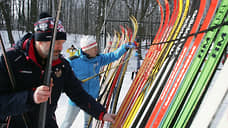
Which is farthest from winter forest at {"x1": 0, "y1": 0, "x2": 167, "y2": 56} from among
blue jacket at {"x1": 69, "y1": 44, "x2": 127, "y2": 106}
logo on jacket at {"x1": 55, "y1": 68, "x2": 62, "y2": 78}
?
blue jacket at {"x1": 69, "y1": 44, "x2": 127, "y2": 106}

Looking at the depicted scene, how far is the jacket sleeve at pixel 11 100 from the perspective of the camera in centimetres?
86

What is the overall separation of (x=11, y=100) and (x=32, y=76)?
163mm

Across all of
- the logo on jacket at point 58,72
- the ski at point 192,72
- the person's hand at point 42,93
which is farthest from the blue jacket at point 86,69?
the person's hand at point 42,93

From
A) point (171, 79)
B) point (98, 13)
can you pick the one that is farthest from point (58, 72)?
point (98, 13)

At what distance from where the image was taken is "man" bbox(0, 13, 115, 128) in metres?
0.86

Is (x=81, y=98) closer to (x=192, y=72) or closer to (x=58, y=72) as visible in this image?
(x=58, y=72)

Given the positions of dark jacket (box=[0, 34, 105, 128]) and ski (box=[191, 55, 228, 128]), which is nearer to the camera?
ski (box=[191, 55, 228, 128])

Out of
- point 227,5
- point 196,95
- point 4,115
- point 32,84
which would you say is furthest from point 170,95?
point 4,115

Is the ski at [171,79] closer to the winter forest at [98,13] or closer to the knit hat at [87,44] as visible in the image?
the winter forest at [98,13]

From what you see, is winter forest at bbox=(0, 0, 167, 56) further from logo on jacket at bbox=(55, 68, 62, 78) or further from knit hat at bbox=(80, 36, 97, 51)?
knit hat at bbox=(80, 36, 97, 51)

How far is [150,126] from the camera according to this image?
1.25m

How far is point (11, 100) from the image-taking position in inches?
33.9

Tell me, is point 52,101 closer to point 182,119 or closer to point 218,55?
point 182,119

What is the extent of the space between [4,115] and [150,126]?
3.05 feet
